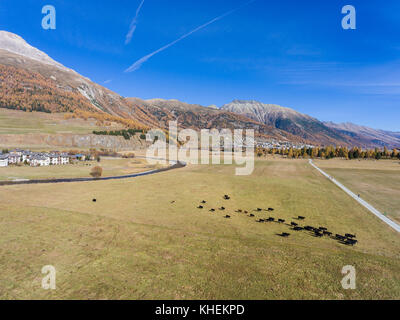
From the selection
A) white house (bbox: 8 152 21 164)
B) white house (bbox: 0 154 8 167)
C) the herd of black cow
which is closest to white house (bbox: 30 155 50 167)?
white house (bbox: 8 152 21 164)

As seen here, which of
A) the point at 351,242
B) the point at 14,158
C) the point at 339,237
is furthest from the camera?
the point at 14,158

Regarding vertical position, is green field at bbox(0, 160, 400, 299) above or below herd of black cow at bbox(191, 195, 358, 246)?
above

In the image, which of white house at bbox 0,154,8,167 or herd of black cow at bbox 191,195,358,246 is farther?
white house at bbox 0,154,8,167

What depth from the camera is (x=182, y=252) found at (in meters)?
25.4

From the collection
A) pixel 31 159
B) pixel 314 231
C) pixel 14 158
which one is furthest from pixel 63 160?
pixel 314 231

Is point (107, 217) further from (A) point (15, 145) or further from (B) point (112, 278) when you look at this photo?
(A) point (15, 145)

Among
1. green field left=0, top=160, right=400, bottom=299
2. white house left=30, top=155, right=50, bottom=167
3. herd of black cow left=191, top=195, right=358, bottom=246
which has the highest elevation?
white house left=30, top=155, right=50, bottom=167

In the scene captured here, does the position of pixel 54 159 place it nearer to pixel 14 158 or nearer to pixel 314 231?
pixel 14 158

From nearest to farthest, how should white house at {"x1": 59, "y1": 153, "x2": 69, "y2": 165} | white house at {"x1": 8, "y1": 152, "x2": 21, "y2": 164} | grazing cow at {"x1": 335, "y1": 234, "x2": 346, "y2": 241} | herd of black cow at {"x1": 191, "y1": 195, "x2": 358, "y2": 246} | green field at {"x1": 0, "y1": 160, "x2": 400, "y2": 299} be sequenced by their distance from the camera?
green field at {"x1": 0, "y1": 160, "x2": 400, "y2": 299} → herd of black cow at {"x1": 191, "y1": 195, "x2": 358, "y2": 246} → grazing cow at {"x1": 335, "y1": 234, "x2": 346, "y2": 241} → white house at {"x1": 8, "y1": 152, "x2": 21, "y2": 164} → white house at {"x1": 59, "y1": 153, "x2": 69, "y2": 165}

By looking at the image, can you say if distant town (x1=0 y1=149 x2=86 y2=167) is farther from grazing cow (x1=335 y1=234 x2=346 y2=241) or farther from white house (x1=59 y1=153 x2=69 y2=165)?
grazing cow (x1=335 y1=234 x2=346 y2=241)

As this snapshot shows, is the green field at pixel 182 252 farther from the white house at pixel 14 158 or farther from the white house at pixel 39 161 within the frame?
the white house at pixel 14 158

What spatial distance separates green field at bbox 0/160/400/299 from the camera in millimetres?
18625

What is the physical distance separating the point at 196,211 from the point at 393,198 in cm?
5358
